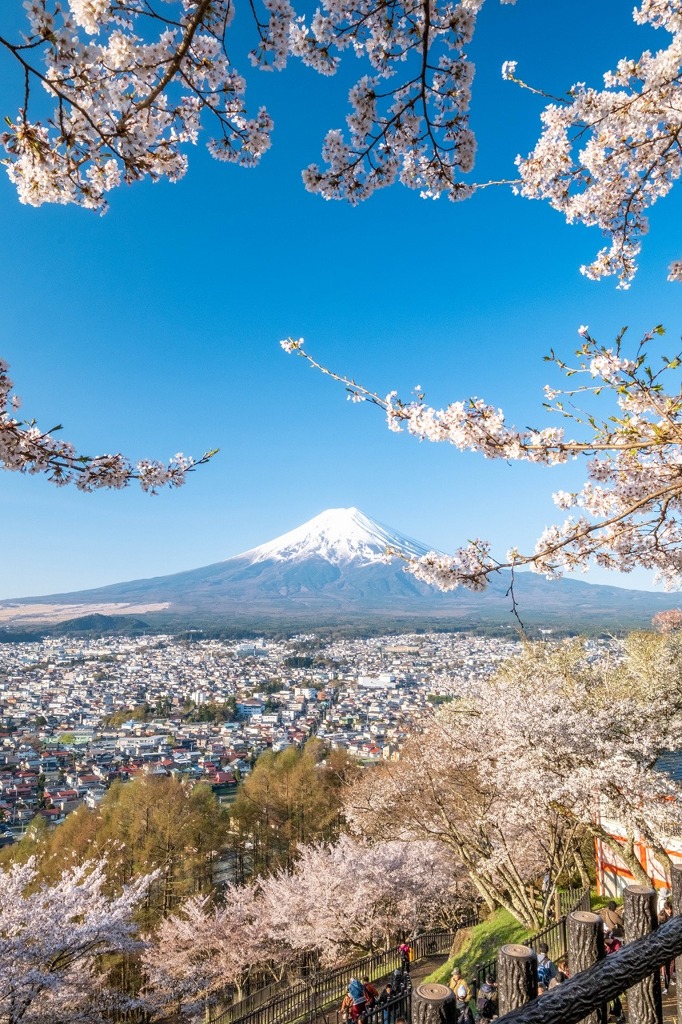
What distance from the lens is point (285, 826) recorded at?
66.9 feet

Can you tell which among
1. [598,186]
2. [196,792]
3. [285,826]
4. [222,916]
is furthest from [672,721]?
[196,792]

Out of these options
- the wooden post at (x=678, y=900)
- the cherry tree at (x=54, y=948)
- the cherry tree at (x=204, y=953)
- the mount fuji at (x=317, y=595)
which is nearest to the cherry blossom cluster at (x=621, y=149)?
the wooden post at (x=678, y=900)

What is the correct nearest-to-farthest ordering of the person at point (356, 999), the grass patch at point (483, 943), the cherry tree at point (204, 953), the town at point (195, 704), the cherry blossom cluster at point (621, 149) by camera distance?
the cherry blossom cluster at point (621, 149) < the person at point (356, 999) < the grass patch at point (483, 943) < the cherry tree at point (204, 953) < the town at point (195, 704)

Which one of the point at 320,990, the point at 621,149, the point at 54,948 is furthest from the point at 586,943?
the point at 320,990

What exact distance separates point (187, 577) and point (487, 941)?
179m

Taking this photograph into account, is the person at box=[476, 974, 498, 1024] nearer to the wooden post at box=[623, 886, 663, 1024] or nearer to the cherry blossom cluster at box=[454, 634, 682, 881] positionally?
the cherry blossom cluster at box=[454, 634, 682, 881]

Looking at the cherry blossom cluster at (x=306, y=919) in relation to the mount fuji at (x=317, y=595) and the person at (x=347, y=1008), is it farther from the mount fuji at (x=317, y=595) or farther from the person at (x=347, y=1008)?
the mount fuji at (x=317, y=595)

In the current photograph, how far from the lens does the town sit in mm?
32562

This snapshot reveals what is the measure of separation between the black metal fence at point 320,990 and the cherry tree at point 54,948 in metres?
2.85

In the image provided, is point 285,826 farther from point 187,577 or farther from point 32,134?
point 187,577

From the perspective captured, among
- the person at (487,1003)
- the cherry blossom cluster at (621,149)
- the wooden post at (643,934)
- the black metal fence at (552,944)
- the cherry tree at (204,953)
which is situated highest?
the cherry blossom cluster at (621,149)

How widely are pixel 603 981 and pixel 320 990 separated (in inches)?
558

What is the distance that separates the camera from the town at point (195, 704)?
32.6 m

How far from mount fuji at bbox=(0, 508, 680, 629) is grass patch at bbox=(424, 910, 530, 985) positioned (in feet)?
370
